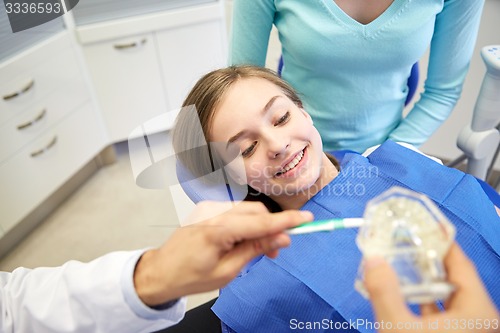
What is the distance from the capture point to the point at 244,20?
2.67ft

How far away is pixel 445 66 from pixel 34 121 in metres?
1.06

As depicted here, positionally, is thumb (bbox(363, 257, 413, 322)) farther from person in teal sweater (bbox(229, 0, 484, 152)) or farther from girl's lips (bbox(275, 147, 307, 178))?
person in teal sweater (bbox(229, 0, 484, 152))

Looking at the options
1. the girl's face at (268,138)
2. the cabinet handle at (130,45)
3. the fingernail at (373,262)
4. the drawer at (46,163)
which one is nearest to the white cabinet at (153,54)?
the cabinet handle at (130,45)

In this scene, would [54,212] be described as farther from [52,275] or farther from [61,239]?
[52,275]

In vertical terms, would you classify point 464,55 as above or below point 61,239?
above

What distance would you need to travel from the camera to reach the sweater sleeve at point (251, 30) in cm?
80

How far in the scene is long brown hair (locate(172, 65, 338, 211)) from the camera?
71 cm

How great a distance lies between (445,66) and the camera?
0.83 meters

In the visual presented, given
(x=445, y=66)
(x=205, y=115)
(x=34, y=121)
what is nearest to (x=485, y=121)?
(x=445, y=66)

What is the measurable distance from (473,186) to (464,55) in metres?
0.29

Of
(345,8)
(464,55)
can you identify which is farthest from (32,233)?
(464,55)

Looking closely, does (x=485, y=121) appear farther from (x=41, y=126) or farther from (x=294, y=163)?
(x=41, y=126)

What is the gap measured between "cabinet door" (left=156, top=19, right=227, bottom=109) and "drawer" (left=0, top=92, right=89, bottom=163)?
322 mm

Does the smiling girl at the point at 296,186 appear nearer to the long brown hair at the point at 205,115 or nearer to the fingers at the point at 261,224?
the long brown hair at the point at 205,115
